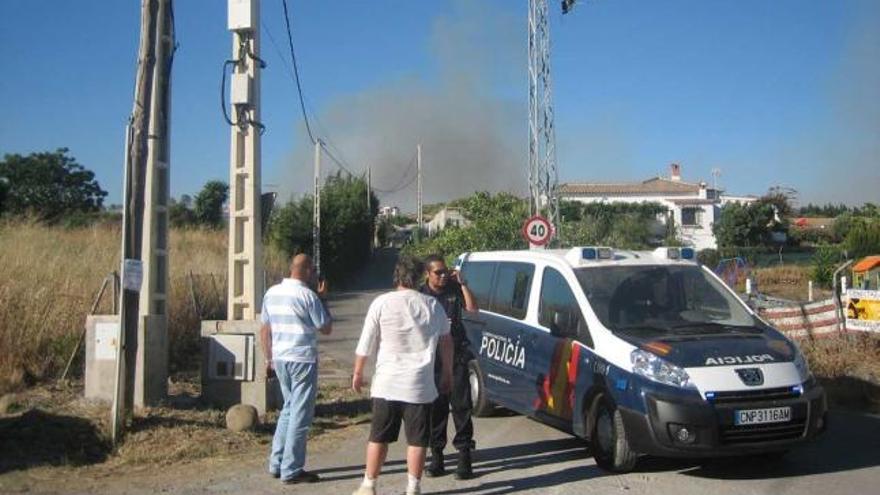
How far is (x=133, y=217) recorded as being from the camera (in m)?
7.84

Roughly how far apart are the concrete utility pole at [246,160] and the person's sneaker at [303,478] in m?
3.22

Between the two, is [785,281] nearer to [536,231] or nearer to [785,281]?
[785,281]

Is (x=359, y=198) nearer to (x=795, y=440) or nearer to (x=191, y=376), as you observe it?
(x=191, y=376)

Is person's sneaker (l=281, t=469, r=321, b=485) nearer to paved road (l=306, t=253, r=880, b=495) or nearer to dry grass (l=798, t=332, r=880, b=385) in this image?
paved road (l=306, t=253, r=880, b=495)

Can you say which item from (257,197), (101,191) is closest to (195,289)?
(257,197)

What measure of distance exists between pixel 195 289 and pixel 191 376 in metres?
4.48

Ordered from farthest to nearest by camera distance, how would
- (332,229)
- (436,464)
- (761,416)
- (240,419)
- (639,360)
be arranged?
1. (332,229)
2. (240,419)
3. (436,464)
4. (639,360)
5. (761,416)

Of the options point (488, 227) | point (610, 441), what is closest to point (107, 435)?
point (610, 441)

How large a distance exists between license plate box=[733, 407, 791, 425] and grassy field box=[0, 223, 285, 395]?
25.4 feet

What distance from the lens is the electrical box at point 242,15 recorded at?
9.30 m

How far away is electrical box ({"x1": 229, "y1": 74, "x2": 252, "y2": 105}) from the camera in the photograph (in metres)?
9.30

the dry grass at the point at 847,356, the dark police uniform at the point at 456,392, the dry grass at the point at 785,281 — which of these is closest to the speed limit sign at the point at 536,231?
the dry grass at the point at 847,356

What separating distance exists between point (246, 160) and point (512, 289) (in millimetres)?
3362

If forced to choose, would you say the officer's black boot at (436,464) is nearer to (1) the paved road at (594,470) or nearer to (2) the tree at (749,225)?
(1) the paved road at (594,470)
